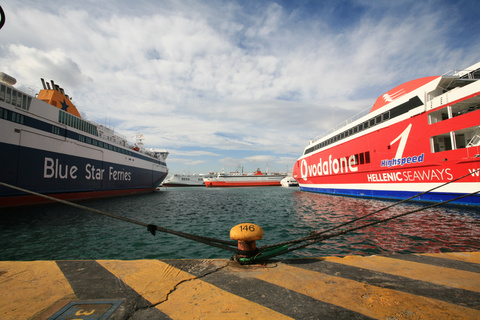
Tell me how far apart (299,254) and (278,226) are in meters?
4.12

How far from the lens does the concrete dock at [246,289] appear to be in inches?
79.7

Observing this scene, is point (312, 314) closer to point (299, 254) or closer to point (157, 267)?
point (157, 267)

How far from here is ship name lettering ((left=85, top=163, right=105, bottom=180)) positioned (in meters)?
24.6

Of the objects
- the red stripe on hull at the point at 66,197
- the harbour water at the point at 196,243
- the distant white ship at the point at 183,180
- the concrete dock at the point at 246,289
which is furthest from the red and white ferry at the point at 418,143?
the distant white ship at the point at 183,180

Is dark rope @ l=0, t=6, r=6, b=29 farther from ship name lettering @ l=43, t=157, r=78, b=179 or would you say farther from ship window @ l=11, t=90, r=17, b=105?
ship name lettering @ l=43, t=157, r=78, b=179

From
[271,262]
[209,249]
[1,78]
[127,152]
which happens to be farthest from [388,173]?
[127,152]

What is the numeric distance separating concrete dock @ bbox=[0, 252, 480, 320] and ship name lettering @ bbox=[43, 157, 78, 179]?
2109 centimetres

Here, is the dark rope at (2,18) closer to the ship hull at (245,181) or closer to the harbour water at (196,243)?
the harbour water at (196,243)

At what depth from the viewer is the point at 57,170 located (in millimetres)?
20266

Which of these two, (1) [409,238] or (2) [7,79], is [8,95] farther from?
(1) [409,238]

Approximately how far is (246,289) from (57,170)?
25.0m

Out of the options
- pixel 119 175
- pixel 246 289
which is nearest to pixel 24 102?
pixel 119 175

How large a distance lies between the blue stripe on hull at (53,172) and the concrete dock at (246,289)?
19.1m

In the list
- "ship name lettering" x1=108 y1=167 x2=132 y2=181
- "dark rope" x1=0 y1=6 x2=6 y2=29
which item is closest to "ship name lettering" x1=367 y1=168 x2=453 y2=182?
"dark rope" x1=0 y1=6 x2=6 y2=29
